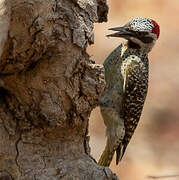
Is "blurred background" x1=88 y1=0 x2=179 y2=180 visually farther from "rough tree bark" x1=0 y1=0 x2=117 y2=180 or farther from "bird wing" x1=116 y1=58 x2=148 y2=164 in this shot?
"rough tree bark" x1=0 y1=0 x2=117 y2=180

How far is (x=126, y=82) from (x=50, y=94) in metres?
1.80

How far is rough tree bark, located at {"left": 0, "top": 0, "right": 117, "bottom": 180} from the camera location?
4.16 metres

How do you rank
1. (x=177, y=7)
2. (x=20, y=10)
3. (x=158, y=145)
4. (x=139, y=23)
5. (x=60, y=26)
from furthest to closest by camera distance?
(x=177, y=7) → (x=158, y=145) → (x=139, y=23) → (x=60, y=26) → (x=20, y=10)

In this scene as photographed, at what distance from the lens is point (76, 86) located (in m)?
4.26

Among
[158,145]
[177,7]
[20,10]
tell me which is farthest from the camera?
[177,7]

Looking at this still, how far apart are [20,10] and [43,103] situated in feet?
2.01

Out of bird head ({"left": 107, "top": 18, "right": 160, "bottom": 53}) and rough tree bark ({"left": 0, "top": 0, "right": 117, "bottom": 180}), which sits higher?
bird head ({"left": 107, "top": 18, "right": 160, "bottom": 53})

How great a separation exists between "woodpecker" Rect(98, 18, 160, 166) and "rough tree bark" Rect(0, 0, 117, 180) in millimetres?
1479

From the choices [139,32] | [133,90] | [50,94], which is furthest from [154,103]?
[50,94]

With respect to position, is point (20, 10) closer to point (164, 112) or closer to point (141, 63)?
point (141, 63)

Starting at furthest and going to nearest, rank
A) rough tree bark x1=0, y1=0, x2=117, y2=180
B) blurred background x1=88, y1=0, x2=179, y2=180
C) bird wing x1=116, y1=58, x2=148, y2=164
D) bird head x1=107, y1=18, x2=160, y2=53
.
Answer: blurred background x1=88, y1=0, x2=179, y2=180
bird wing x1=116, y1=58, x2=148, y2=164
bird head x1=107, y1=18, x2=160, y2=53
rough tree bark x1=0, y1=0, x2=117, y2=180

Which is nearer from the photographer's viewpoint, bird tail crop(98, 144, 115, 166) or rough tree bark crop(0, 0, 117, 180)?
rough tree bark crop(0, 0, 117, 180)

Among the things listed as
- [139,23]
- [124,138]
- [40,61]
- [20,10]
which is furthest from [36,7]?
[124,138]

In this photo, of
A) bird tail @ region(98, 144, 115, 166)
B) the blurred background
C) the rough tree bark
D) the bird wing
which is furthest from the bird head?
the blurred background
